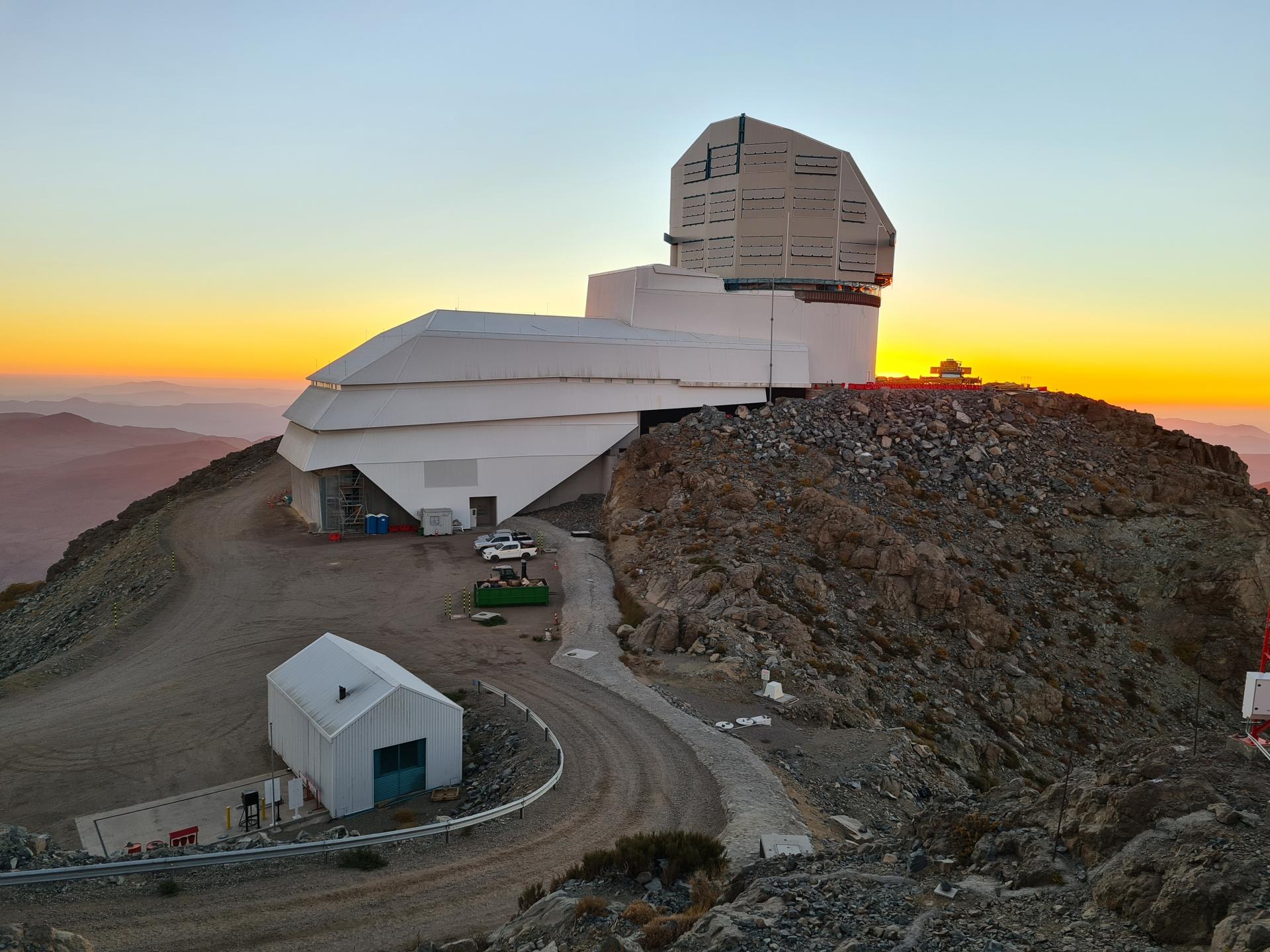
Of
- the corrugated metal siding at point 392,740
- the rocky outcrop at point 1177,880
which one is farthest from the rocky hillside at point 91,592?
the rocky outcrop at point 1177,880

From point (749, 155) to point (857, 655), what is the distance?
33.2m

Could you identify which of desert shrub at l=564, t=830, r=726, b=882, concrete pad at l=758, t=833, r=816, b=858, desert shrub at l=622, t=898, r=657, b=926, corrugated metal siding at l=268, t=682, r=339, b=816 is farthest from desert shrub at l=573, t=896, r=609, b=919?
corrugated metal siding at l=268, t=682, r=339, b=816

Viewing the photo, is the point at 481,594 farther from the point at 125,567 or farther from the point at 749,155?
the point at 749,155

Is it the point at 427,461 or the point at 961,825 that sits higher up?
the point at 427,461

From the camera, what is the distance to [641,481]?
4028 centimetres

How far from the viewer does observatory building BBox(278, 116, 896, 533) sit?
37656 millimetres

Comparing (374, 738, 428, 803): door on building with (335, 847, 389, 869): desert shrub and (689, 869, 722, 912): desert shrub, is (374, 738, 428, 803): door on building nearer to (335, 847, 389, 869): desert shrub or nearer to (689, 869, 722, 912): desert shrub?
(335, 847, 389, 869): desert shrub

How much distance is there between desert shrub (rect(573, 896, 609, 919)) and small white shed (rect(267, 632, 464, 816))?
7644 millimetres

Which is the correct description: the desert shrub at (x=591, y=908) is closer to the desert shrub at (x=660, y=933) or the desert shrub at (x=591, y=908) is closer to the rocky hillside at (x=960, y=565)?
the desert shrub at (x=660, y=933)

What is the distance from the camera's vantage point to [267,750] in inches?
773

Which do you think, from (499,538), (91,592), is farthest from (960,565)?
(91,592)

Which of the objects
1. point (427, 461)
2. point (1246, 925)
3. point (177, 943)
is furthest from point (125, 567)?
point (1246, 925)

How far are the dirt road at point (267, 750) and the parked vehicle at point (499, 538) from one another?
2.28 ft

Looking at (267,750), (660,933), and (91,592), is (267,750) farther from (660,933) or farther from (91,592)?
(91,592)
